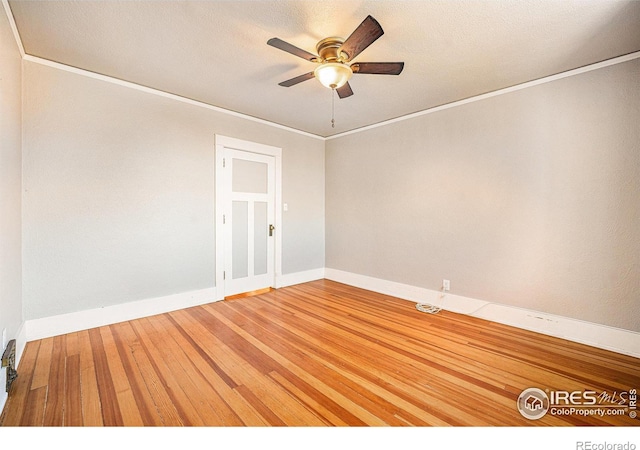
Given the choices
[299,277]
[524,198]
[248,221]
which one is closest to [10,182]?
[248,221]

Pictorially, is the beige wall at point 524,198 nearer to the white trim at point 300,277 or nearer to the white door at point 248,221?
the white trim at point 300,277

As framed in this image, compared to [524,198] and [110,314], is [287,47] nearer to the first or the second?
[524,198]

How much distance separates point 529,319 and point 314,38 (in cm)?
342

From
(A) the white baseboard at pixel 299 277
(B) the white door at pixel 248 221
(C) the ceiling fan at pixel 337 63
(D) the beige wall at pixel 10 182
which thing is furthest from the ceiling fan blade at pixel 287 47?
(A) the white baseboard at pixel 299 277

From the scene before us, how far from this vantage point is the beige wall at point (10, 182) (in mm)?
1809

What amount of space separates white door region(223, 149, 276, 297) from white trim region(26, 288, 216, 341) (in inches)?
18.7

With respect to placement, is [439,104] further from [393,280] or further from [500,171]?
[393,280]

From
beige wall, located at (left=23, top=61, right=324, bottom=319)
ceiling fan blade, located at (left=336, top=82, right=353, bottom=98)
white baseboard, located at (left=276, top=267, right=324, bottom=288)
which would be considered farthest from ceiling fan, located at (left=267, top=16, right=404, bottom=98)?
white baseboard, located at (left=276, top=267, right=324, bottom=288)

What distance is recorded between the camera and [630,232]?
7.75 feet

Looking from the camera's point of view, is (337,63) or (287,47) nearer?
(287,47)

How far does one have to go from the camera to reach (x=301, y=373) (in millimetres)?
Result: 2047

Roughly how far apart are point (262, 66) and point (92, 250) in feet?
8.25

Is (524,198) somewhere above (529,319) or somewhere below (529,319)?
above
